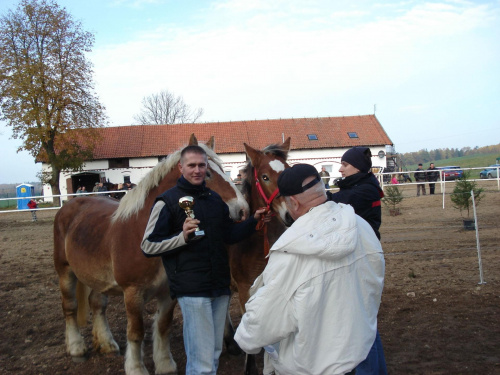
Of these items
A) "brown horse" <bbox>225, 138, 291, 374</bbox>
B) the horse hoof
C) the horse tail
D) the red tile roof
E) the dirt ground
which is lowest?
the horse hoof

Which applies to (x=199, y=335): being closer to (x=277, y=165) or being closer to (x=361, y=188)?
(x=361, y=188)

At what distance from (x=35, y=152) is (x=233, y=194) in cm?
3105

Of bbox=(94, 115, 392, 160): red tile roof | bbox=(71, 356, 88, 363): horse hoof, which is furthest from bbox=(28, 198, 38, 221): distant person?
bbox=(94, 115, 392, 160): red tile roof

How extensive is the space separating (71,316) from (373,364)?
3582 mm

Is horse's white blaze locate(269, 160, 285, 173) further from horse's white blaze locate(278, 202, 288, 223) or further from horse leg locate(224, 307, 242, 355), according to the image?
horse leg locate(224, 307, 242, 355)

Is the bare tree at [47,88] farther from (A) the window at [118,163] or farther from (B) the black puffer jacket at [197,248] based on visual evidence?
(B) the black puffer jacket at [197,248]

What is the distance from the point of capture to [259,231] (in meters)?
3.88

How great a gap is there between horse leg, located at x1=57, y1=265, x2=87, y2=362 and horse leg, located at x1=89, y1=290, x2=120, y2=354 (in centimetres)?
16

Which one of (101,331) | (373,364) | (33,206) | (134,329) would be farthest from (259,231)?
(33,206)

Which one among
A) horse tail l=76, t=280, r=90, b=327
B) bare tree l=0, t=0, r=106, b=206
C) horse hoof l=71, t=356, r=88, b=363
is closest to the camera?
horse hoof l=71, t=356, r=88, b=363

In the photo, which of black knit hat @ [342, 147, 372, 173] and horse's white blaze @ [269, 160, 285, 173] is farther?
horse's white blaze @ [269, 160, 285, 173]

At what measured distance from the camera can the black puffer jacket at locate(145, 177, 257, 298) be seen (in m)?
2.66

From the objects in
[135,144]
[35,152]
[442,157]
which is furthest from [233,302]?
[442,157]

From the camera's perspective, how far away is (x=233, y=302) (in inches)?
253
